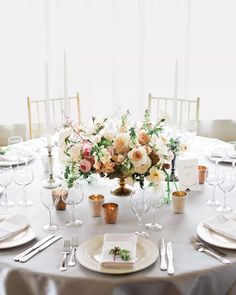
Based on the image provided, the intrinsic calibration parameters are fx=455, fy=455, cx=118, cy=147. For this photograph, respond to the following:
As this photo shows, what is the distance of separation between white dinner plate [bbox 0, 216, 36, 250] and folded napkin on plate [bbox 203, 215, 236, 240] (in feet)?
2.21

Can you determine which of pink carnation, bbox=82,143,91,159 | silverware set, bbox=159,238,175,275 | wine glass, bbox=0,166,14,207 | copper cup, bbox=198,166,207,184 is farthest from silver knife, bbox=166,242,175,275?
wine glass, bbox=0,166,14,207

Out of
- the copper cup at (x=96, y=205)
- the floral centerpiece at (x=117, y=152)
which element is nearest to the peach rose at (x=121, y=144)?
the floral centerpiece at (x=117, y=152)

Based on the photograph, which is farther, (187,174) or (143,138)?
(187,174)

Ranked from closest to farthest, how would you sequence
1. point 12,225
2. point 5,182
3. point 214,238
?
point 214,238 → point 12,225 → point 5,182

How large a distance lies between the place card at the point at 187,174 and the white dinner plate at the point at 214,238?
1.34 feet

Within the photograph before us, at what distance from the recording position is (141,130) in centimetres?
194

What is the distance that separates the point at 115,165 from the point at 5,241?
529 millimetres

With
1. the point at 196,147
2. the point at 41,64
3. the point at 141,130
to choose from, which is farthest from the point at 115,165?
the point at 41,64

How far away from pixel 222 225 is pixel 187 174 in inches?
17.0

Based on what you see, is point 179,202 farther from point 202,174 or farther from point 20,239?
point 20,239

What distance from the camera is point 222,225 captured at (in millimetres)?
1767

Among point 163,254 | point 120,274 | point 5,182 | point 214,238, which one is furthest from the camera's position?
point 5,182

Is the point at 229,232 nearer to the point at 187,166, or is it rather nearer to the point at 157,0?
the point at 187,166

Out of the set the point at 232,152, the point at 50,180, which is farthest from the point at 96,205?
the point at 232,152
